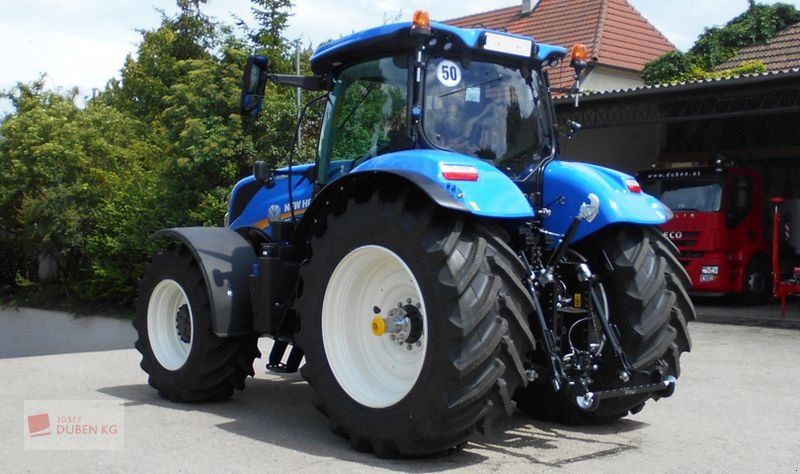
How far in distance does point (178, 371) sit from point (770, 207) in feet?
44.2

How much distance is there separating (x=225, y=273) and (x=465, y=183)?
7.67ft

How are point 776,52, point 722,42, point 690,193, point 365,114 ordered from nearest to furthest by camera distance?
point 365,114 < point 690,193 < point 776,52 < point 722,42

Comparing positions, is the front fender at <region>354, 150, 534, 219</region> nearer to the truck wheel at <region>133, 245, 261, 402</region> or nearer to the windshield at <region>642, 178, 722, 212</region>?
the truck wheel at <region>133, 245, 261, 402</region>

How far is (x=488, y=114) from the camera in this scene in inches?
242

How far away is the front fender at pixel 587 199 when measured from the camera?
573 cm

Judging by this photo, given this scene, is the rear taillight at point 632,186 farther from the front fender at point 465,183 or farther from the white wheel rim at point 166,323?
the white wheel rim at point 166,323

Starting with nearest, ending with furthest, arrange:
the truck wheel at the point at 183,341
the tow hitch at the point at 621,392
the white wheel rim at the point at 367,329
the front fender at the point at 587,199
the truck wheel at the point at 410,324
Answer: the truck wheel at the point at 410,324
the tow hitch at the point at 621,392
the white wheel rim at the point at 367,329
the front fender at the point at 587,199
the truck wheel at the point at 183,341

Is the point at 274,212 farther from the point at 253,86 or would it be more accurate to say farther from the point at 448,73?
the point at 448,73

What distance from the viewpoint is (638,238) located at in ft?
19.5

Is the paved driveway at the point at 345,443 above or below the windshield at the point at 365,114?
below

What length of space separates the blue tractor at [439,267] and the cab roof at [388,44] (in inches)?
0.6

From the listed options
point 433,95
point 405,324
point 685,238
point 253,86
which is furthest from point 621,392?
point 685,238

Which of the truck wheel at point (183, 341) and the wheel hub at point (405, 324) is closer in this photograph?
the wheel hub at point (405, 324)

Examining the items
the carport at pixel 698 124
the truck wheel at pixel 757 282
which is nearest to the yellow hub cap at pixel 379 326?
the carport at pixel 698 124
